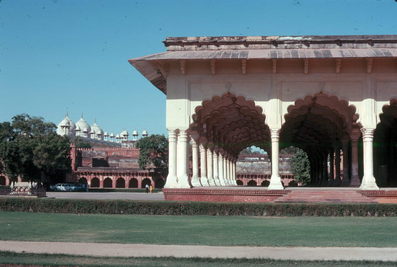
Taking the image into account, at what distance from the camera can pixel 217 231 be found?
516 inches

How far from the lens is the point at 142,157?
75750mm

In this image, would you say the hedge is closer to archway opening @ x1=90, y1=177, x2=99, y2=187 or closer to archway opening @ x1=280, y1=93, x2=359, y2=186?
archway opening @ x1=280, y1=93, x2=359, y2=186

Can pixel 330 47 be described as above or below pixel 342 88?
above

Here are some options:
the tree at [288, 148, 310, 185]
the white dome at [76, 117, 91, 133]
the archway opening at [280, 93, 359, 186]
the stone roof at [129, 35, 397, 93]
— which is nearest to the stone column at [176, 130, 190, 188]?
the stone roof at [129, 35, 397, 93]

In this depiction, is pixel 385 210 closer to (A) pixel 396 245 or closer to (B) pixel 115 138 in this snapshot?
(A) pixel 396 245

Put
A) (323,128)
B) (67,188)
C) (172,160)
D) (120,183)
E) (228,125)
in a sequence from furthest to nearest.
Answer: (120,183), (67,188), (228,125), (323,128), (172,160)

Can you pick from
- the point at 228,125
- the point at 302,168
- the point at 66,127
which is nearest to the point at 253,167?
the point at 302,168

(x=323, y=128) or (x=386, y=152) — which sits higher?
(x=323, y=128)

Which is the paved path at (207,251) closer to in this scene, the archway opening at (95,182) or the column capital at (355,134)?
the column capital at (355,134)

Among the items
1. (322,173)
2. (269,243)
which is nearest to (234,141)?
(322,173)

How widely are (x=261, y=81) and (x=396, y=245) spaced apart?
1237cm

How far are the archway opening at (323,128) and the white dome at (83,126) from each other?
8830cm

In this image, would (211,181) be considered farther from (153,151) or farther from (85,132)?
(85,132)

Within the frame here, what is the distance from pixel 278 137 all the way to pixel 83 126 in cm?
10956
